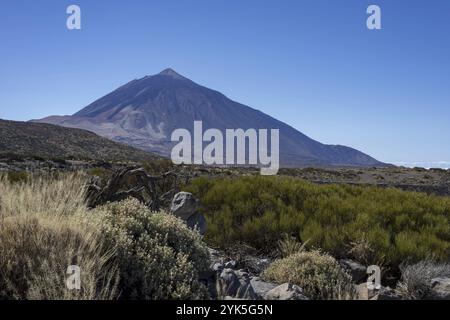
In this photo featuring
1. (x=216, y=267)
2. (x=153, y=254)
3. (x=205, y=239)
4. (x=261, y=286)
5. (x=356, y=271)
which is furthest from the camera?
(x=205, y=239)

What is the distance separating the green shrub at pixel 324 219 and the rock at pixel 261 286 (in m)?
2.41

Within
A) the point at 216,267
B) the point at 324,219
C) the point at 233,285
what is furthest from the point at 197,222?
the point at 233,285

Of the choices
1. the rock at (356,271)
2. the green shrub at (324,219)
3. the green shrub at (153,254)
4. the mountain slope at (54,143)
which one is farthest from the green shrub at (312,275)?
the mountain slope at (54,143)

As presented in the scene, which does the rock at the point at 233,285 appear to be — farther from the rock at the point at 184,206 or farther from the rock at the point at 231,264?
the rock at the point at 184,206

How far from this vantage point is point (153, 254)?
5.74 m

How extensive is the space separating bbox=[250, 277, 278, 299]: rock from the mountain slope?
47.8 metres

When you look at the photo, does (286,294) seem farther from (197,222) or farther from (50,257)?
(197,222)

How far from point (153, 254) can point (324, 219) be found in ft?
18.9

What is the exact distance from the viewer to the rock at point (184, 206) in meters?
9.03

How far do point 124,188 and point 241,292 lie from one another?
477cm

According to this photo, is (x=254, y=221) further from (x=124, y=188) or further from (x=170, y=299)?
(x=170, y=299)
